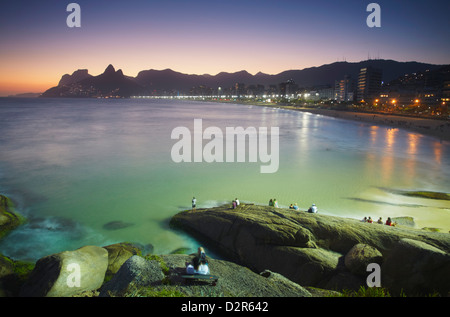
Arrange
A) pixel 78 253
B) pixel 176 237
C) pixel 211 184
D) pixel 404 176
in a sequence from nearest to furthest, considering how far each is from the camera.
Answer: pixel 78 253
pixel 176 237
pixel 211 184
pixel 404 176

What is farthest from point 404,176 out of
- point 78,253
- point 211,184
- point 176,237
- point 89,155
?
point 89,155

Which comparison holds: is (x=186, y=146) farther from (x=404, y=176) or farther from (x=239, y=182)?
(x=404, y=176)

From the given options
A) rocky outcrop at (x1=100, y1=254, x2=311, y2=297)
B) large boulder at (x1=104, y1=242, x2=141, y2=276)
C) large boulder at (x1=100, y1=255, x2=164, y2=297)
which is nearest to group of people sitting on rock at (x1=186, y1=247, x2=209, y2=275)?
rocky outcrop at (x1=100, y1=254, x2=311, y2=297)

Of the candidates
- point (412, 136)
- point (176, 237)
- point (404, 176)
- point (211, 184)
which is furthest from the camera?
→ point (412, 136)

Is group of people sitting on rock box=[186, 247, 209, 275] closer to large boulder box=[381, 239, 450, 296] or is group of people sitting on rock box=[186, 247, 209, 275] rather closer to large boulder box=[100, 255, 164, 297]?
large boulder box=[100, 255, 164, 297]

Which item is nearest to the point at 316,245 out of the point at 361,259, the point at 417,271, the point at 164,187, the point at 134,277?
the point at 361,259
